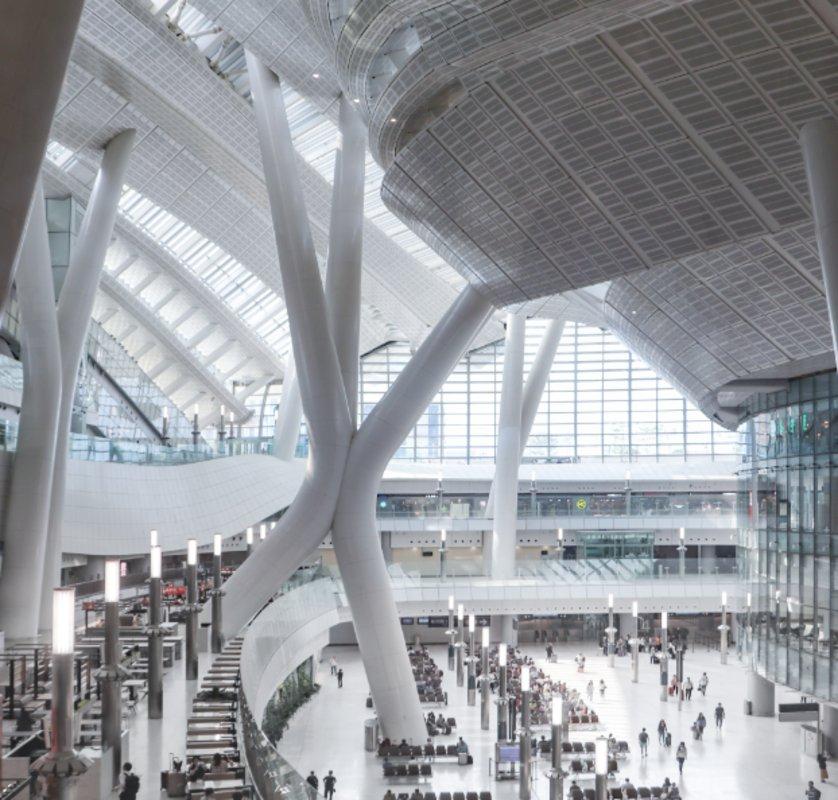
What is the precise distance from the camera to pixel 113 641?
32.8ft

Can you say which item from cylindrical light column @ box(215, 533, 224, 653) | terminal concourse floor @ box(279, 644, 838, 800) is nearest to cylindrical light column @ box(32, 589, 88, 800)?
cylindrical light column @ box(215, 533, 224, 653)

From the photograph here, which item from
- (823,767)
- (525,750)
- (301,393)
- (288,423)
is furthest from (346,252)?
(288,423)

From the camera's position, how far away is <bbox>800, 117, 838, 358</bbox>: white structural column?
41.3ft

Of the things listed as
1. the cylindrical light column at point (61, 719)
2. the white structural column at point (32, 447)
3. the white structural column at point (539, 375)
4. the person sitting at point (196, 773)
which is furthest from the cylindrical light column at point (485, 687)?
the cylindrical light column at point (61, 719)

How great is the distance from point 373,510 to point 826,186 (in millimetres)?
13452

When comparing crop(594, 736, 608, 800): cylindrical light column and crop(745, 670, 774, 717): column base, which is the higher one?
crop(594, 736, 608, 800): cylindrical light column

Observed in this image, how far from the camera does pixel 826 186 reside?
12.6 metres

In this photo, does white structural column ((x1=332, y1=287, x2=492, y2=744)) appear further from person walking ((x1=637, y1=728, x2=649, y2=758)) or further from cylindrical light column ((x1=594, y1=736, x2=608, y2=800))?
cylindrical light column ((x1=594, y1=736, x2=608, y2=800))

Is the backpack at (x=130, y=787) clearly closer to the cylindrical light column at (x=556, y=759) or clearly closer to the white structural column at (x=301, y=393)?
the cylindrical light column at (x=556, y=759)

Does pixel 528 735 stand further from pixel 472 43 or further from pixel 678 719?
pixel 472 43

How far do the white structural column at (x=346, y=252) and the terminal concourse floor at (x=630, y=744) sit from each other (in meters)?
8.57

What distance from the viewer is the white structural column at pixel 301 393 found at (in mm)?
22516

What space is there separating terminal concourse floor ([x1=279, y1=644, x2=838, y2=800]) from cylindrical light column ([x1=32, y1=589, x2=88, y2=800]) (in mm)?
17431

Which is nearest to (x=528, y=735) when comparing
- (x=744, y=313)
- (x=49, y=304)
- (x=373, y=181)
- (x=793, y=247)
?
(x=744, y=313)
